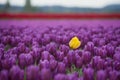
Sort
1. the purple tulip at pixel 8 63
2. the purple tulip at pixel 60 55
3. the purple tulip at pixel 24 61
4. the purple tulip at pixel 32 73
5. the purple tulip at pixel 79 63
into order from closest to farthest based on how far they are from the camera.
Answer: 1. the purple tulip at pixel 32 73
2. the purple tulip at pixel 8 63
3. the purple tulip at pixel 24 61
4. the purple tulip at pixel 79 63
5. the purple tulip at pixel 60 55

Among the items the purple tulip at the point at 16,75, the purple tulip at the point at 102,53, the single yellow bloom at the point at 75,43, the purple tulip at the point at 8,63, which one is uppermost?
the purple tulip at the point at 16,75

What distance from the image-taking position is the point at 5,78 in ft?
5.29

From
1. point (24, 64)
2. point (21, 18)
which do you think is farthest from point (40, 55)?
point (21, 18)

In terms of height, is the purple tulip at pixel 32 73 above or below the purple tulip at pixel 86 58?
above

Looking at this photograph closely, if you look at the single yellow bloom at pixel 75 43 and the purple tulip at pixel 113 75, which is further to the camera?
the single yellow bloom at pixel 75 43

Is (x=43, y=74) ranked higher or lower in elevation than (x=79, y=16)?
higher

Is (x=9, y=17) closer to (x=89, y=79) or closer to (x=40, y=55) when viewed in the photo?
(x=40, y=55)

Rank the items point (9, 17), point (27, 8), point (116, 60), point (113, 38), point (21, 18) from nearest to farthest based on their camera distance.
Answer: point (116, 60) < point (113, 38) < point (9, 17) < point (21, 18) < point (27, 8)

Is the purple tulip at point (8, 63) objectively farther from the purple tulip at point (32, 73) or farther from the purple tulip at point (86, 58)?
the purple tulip at point (86, 58)

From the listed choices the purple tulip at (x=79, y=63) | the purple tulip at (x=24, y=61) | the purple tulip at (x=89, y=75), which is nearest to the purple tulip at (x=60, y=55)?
the purple tulip at (x=79, y=63)

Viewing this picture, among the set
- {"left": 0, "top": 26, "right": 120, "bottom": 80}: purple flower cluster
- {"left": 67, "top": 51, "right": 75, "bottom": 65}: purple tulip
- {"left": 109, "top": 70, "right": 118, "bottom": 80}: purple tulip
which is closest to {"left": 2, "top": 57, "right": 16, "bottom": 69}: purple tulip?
{"left": 0, "top": 26, "right": 120, "bottom": 80}: purple flower cluster

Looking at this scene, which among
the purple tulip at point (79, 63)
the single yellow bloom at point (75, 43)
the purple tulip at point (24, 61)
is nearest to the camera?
the purple tulip at point (24, 61)

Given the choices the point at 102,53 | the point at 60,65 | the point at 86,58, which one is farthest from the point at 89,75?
the point at 102,53

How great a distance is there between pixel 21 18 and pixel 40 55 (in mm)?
6649
